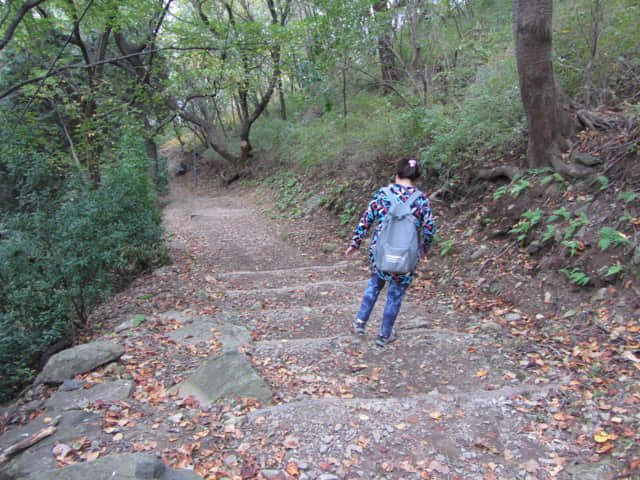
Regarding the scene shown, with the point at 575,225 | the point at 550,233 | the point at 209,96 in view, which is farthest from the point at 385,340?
the point at 209,96

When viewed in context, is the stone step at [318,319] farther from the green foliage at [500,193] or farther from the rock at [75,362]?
the green foliage at [500,193]

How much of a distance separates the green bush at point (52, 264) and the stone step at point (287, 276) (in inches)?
73.8

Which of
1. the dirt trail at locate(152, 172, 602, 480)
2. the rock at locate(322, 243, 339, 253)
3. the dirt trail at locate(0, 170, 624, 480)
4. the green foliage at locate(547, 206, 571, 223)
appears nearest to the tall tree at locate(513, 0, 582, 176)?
the green foliage at locate(547, 206, 571, 223)

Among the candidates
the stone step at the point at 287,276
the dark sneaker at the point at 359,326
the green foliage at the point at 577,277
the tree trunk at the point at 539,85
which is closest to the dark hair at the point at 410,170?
the dark sneaker at the point at 359,326

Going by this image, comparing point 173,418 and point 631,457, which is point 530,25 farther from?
point 173,418

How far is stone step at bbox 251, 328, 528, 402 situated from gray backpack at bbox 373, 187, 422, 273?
89cm

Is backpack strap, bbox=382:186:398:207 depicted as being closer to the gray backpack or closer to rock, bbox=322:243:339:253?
the gray backpack

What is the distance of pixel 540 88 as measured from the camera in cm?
579

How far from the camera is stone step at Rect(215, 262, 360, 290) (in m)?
7.09

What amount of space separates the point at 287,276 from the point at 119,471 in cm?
533

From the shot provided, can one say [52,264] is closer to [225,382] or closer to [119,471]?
[225,382]

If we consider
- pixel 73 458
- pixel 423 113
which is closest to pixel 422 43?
pixel 423 113

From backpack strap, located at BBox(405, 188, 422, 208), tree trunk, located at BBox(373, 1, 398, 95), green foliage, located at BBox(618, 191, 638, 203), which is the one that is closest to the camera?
backpack strap, located at BBox(405, 188, 422, 208)

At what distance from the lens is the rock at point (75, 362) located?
149 inches
